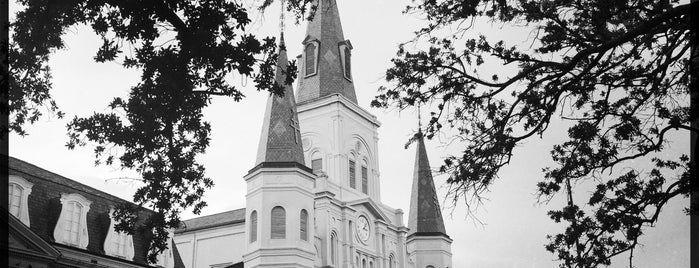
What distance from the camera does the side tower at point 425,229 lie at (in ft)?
190

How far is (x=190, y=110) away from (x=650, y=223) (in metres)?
8.83

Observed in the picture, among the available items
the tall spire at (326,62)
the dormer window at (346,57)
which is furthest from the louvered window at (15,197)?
the dormer window at (346,57)

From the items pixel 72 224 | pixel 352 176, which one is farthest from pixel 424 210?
pixel 72 224

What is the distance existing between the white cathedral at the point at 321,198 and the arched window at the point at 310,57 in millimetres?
51

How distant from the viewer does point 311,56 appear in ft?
190

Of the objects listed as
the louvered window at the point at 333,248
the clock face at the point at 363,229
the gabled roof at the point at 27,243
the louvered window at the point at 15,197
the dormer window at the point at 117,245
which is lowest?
the gabled roof at the point at 27,243

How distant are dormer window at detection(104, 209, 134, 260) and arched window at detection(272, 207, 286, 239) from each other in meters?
10.8

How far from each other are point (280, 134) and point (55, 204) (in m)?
16.5

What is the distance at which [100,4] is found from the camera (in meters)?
12.9

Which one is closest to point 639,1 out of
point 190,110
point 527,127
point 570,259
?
point 527,127

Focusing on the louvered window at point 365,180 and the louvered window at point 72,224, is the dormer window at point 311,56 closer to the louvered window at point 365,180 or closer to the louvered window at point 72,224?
the louvered window at point 365,180

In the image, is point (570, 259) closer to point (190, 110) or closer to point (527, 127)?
point (527, 127)

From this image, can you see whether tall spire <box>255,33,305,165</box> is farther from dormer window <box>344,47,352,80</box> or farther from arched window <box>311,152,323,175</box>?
dormer window <box>344,47,352,80</box>

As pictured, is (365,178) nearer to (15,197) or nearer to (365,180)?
(365,180)
